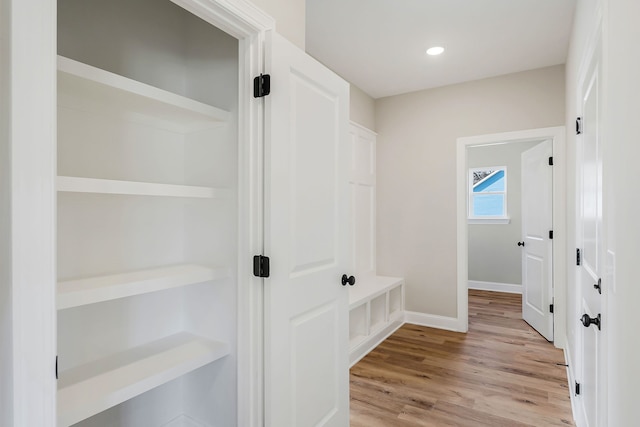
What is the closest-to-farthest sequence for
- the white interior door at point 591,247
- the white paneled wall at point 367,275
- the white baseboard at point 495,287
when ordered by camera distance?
the white interior door at point 591,247, the white paneled wall at point 367,275, the white baseboard at point 495,287

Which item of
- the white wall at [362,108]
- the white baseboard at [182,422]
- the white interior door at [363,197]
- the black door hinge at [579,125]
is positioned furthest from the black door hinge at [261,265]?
the white wall at [362,108]

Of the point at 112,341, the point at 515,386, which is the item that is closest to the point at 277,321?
the point at 112,341

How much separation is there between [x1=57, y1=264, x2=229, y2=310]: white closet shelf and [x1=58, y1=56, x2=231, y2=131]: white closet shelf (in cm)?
72

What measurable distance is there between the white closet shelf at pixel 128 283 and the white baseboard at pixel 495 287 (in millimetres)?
5334

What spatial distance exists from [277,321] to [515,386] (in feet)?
6.96

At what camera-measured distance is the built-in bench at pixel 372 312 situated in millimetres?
3236

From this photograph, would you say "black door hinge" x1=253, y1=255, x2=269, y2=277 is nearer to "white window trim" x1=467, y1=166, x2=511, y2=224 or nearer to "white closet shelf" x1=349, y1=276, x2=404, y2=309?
"white closet shelf" x1=349, y1=276, x2=404, y2=309

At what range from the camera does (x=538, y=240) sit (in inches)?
150

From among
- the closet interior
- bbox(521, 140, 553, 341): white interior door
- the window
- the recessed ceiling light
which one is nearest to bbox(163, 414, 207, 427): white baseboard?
the closet interior

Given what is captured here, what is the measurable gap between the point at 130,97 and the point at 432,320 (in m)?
3.63

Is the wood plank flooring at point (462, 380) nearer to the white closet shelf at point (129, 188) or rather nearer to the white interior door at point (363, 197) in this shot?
the white interior door at point (363, 197)

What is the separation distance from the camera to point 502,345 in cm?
346

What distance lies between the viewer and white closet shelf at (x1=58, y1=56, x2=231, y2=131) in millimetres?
1289

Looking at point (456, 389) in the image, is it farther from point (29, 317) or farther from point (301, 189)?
point (29, 317)
